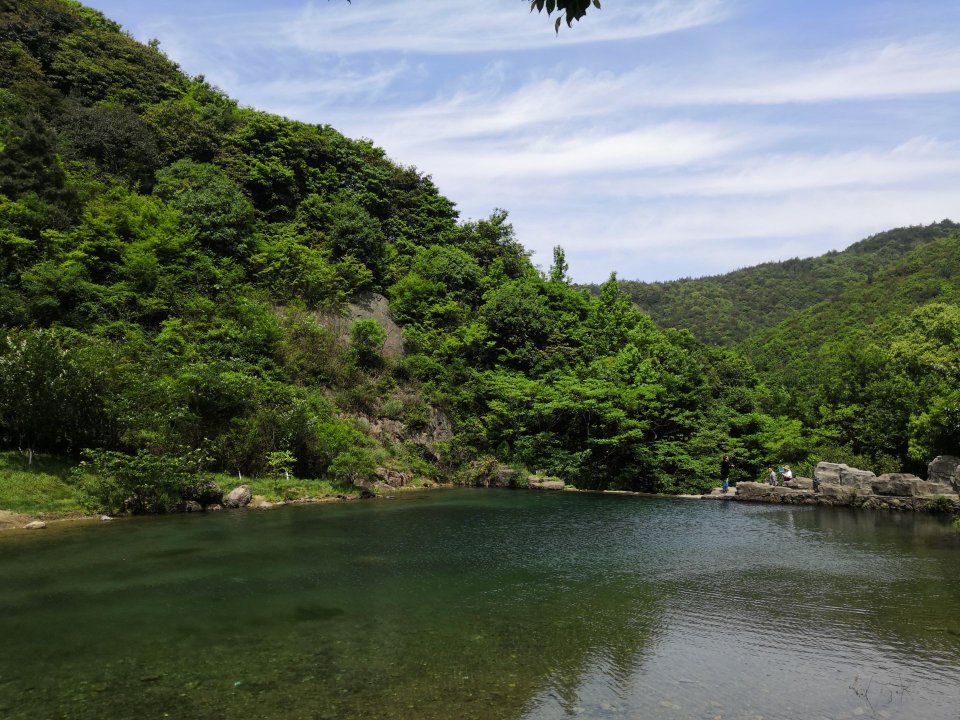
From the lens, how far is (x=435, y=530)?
19.4m

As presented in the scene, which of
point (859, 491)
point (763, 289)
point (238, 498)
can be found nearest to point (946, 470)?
point (859, 491)

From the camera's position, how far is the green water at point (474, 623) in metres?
7.72

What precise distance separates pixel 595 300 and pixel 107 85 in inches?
1489

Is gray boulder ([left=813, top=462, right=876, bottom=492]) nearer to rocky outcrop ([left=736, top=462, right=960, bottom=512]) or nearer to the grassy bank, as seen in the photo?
rocky outcrop ([left=736, top=462, right=960, bottom=512])

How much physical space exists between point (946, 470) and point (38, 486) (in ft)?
105

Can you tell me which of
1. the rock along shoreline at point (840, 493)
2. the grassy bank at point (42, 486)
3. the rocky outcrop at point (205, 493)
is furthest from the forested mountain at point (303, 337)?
the rock along shoreline at point (840, 493)

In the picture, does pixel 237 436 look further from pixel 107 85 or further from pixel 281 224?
pixel 107 85

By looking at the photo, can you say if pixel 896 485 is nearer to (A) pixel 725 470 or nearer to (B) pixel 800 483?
(B) pixel 800 483

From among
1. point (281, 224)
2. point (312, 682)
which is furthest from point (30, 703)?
point (281, 224)

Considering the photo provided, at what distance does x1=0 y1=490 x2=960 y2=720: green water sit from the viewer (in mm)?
7719

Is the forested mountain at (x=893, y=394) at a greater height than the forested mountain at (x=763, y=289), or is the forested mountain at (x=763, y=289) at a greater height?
the forested mountain at (x=763, y=289)

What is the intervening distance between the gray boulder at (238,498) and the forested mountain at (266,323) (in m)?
1.61

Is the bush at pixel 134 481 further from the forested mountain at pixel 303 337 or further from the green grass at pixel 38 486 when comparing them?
the green grass at pixel 38 486

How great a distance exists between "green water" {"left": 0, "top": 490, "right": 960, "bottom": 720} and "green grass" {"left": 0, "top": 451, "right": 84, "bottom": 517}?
1560 millimetres
